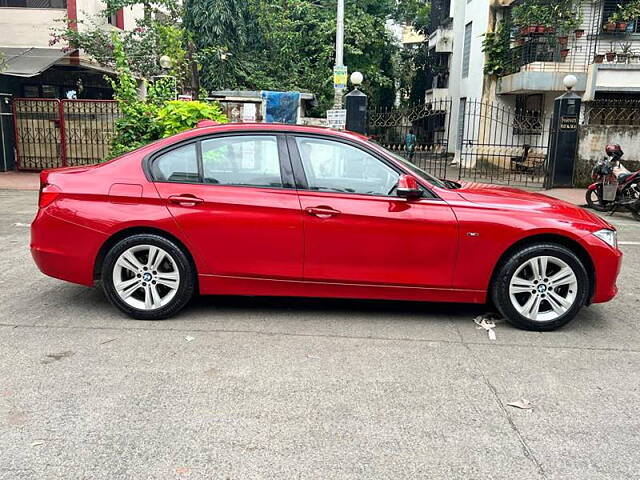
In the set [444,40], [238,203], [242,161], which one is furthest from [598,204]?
[444,40]

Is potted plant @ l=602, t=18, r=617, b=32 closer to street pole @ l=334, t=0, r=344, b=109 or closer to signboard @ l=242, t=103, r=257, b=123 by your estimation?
street pole @ l=334, t=0, r=344, b=109

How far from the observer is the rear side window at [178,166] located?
16.2 feet

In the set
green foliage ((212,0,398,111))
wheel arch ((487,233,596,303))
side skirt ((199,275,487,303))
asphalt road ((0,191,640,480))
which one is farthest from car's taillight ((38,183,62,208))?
green foliage ((212,0,398,111))

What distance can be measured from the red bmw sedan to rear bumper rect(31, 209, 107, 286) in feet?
0.04

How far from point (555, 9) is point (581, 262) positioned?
1695 centimetres

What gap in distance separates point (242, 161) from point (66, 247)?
5.22 ft

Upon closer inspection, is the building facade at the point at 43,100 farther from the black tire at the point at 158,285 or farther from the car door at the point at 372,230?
the car door at the point at 372,230

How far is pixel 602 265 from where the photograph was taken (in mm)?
4773

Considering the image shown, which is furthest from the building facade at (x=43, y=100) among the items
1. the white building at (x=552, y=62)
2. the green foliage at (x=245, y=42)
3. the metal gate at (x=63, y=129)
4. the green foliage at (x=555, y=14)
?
the green foliage at (x=555, y=14)

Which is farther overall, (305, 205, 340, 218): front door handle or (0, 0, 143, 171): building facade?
(0, 0, 143, 171): building facade

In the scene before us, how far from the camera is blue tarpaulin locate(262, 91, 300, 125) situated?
15.8 metres

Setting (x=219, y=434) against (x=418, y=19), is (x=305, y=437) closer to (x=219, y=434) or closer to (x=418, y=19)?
(x=219, y=434)

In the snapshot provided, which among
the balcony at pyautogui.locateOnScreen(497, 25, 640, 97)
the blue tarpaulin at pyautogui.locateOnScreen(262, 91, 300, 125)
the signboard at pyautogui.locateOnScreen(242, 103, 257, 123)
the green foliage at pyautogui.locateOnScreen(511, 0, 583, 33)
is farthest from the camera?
the green foliage at pyautogui.locateOnScreen(511, 0, 583, 33)

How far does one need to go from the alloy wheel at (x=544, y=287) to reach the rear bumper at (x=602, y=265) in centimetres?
19
